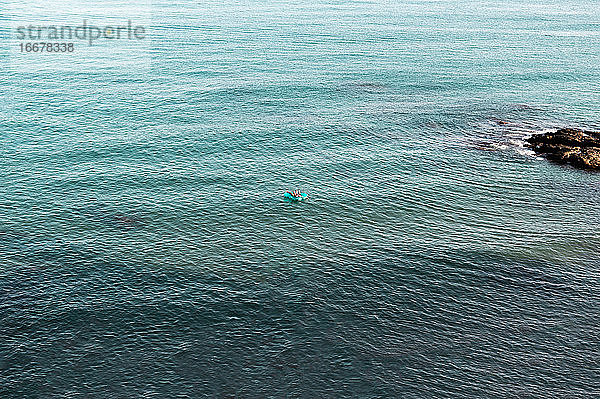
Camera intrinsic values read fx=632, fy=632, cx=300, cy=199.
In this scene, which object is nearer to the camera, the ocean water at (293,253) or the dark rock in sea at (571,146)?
the ocean water at (293,253)

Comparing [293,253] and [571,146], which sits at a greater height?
[571,146]

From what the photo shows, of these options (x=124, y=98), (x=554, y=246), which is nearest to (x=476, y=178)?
(x=554, y=246)

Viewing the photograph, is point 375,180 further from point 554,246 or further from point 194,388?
point 194,388

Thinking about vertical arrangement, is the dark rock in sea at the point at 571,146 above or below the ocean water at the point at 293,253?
above

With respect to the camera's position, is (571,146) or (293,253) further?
(571,146)
